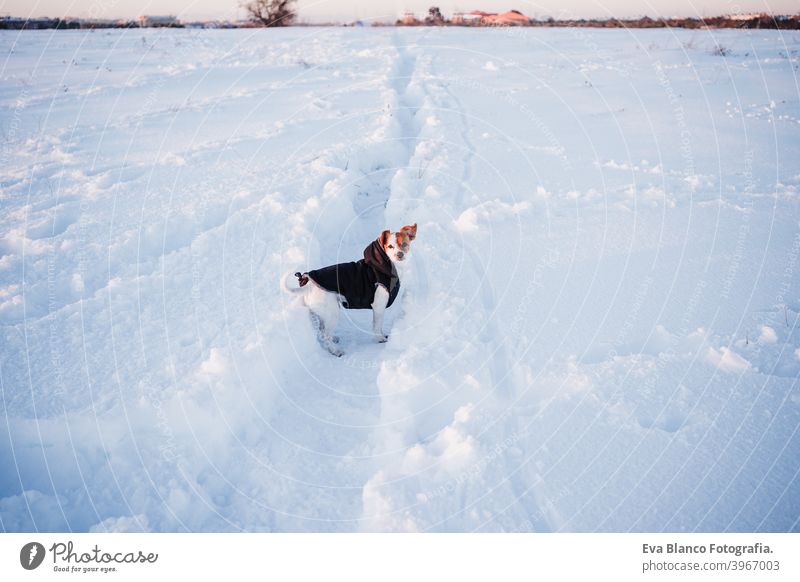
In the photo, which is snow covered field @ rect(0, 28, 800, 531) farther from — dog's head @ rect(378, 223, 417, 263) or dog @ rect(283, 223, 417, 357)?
dog's head @ rect(378, 223, 417, 263)

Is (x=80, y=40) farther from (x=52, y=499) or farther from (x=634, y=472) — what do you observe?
(x=634, y=472)

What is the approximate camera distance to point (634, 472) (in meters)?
3.08

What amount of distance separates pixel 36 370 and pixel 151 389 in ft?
4.01

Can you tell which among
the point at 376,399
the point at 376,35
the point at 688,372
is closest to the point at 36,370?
the point at 376,399

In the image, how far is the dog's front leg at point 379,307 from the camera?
482 cm

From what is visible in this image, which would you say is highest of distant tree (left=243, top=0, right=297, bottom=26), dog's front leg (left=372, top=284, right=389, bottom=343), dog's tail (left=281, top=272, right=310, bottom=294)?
distant tree (left=243, top=0, right=297, bottom=26)

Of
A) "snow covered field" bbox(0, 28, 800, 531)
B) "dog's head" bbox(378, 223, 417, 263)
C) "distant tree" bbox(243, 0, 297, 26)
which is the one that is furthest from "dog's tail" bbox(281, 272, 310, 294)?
"distant tree" bbox(243, 0, 297, 26)

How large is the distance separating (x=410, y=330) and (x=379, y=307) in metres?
0.44

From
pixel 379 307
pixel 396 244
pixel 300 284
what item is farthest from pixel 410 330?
pixel 300 284

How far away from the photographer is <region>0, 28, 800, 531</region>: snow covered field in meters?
3.21
